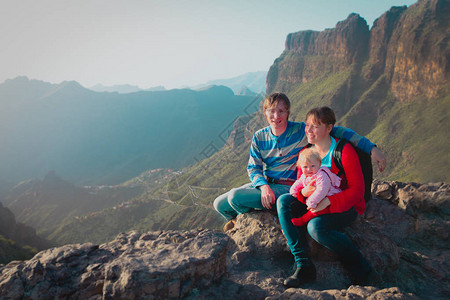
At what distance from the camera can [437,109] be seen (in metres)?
58.8

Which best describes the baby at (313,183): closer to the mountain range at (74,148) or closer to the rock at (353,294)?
the rock at (353,294)

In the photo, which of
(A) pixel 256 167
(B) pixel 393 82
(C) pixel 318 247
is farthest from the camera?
(B) pixel 393 82

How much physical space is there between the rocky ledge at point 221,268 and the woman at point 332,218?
0.30 metres

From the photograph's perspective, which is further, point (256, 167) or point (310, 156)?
point (256, 167)

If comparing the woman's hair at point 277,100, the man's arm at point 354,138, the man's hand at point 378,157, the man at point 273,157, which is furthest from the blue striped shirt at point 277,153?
the man's hand at point 378,157

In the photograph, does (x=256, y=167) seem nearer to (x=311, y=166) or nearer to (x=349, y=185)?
(x=311, y=166)

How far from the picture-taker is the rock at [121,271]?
3.30m

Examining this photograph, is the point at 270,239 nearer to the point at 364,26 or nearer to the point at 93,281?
the point at 93,281

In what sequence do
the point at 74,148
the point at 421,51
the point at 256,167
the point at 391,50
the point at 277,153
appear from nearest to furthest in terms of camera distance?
the point at 277,153, the point at 256,167, the point at 421,51, the point at 391,50, the point at 74,148

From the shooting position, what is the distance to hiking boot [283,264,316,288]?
4.09m

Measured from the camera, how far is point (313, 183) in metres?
4.32

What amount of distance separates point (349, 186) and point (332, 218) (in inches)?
22.3

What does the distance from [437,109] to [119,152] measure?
170892mm

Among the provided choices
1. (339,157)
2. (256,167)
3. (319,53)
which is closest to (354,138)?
(339,157)
